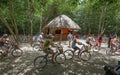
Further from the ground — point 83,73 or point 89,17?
point 89,17

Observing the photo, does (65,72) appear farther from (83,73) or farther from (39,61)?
(39,61)

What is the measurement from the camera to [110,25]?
1647 inches

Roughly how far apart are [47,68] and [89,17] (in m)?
35.7

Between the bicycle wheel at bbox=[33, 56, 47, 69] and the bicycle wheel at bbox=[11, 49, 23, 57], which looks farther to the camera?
the bicycle wheel at bbox=[11, 49, 23, 57]

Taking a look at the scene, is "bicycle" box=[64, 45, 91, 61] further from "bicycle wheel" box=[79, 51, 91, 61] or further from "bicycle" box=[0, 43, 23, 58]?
"bicycle" box=[0, 43, 23, 58]

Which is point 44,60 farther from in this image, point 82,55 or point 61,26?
point 61,26

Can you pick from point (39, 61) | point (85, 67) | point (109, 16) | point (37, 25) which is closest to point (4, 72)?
point (39, 61)

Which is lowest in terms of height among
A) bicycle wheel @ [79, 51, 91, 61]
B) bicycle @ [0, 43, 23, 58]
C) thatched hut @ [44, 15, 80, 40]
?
bicycle wheel @ [79, 51, 91, 61]

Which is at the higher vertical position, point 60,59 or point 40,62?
point 40,62

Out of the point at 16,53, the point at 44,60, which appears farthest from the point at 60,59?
the point at 16,53

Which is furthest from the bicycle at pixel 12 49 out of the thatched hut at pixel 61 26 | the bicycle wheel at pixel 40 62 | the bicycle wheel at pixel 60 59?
the thatched hut at pixel 61 26

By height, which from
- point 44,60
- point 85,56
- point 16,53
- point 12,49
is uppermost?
point 12,49

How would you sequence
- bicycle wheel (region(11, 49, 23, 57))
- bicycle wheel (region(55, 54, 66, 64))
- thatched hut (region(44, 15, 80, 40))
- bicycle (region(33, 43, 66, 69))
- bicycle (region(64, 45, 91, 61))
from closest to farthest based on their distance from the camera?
1. bicycle (region(33, 43, 66, 69))
2. bicycle wheel (region(55, 54, 66, 64))
3. bicycle (region(64, 45, 91, 61))
4. bicycle wheel (region(11, 49, 23, 57))
5. thatched hut (region(44, 15, 80, 40))

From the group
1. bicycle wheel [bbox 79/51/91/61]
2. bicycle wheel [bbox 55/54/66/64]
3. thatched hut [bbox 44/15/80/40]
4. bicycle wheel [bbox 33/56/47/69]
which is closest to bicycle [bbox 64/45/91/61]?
bicycle wheel [bbox 79/51/91/61]
